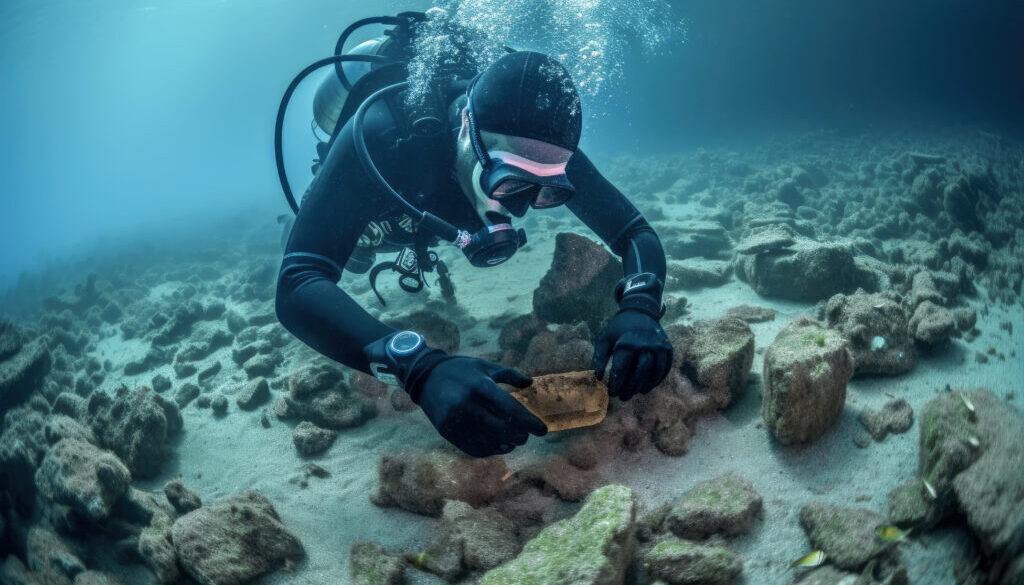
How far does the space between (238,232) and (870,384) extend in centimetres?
2630

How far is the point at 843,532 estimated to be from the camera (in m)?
1.97

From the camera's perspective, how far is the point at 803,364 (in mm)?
2504

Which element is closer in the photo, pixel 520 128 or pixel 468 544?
pixel 468 544

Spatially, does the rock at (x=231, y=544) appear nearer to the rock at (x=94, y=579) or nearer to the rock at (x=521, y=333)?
the rock at (x=94, y=579)

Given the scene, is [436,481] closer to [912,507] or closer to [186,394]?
[912,507]

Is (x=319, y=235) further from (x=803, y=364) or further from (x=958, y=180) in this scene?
(x=958, y=180)

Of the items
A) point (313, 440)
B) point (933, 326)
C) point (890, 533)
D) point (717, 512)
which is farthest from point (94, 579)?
point (933, 326)

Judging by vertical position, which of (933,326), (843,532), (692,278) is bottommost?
(692,278)

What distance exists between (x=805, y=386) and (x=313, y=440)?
351 centimetres

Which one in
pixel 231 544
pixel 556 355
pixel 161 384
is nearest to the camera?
pixel 231 544

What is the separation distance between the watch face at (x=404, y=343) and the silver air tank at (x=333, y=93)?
3469 millimetres

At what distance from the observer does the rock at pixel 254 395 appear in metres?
4.89

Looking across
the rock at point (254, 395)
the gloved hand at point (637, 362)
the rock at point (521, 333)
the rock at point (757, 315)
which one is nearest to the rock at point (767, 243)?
the rock at point (757, 315)

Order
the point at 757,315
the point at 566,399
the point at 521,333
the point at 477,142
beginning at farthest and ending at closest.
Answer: the point at 757,315 < the point at 521,333 < the point at 477,142 < the point at 566,399
